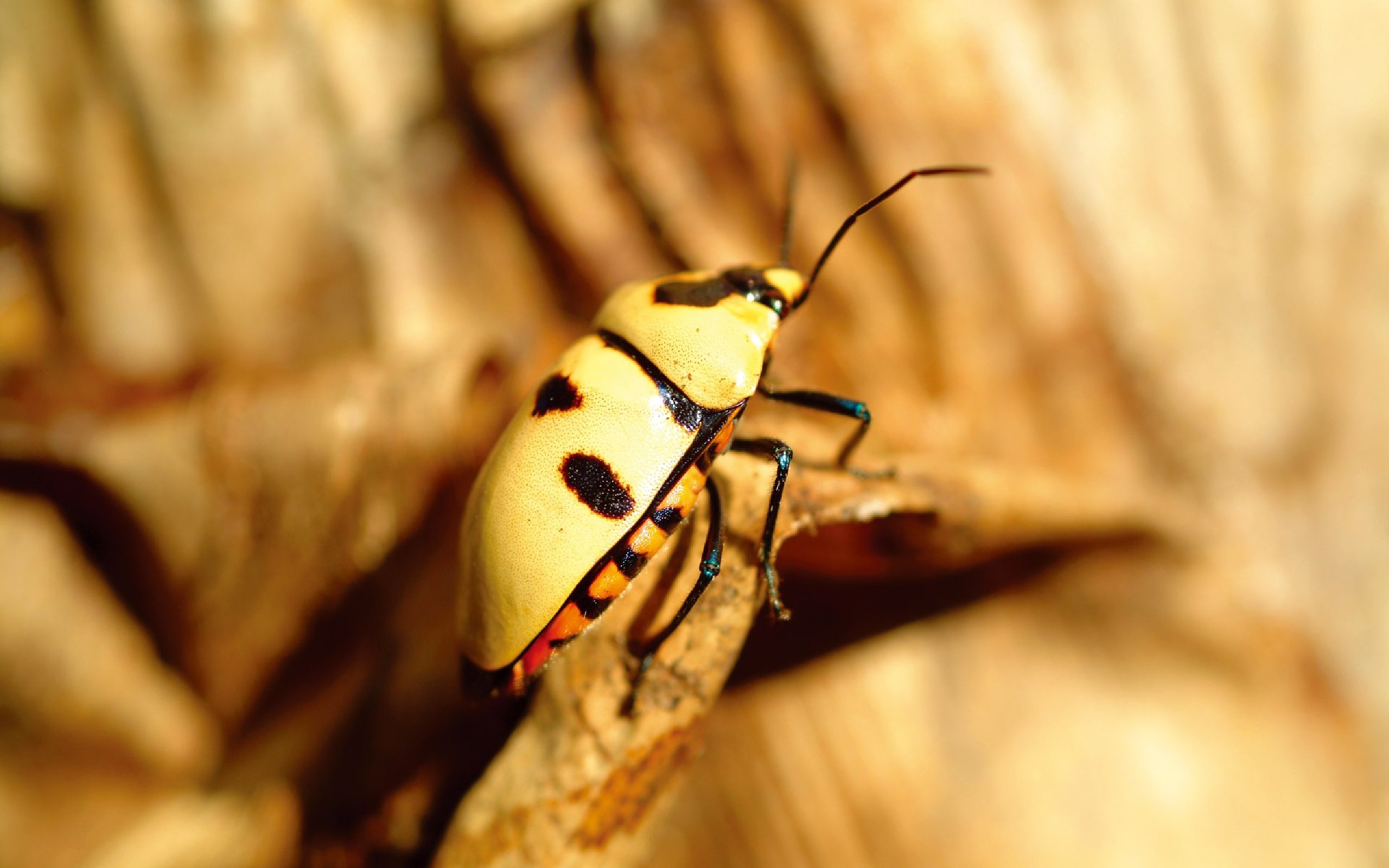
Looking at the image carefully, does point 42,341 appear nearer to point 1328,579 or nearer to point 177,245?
point 177,245

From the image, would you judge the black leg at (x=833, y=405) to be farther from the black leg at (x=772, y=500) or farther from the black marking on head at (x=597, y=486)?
the black marking on head at (x=597, y=486)

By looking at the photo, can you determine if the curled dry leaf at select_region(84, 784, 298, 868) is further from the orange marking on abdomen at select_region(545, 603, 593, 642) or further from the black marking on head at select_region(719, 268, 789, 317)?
the black marking on head at select_region(719, 268, 789, 317)

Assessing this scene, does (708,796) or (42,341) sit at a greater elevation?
(42,341)

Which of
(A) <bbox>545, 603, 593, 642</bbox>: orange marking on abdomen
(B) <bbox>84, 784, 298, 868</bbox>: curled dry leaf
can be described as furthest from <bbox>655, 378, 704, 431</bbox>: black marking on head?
(B) <bbox>84, 784, 298, 868</bbox>: curled dry leaf

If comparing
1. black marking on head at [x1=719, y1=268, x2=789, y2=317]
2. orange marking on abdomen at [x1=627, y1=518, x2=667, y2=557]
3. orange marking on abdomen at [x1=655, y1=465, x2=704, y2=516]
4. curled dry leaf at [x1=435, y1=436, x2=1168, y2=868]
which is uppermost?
black marking on head at [x1=719, y1=268, x2=789, y2=317]

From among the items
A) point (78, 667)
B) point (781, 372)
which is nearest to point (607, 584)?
point (781, 372)

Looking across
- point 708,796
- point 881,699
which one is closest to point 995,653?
point 881,699

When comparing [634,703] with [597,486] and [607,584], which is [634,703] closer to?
[607,584]

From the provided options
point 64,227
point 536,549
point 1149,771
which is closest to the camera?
point 536,549
